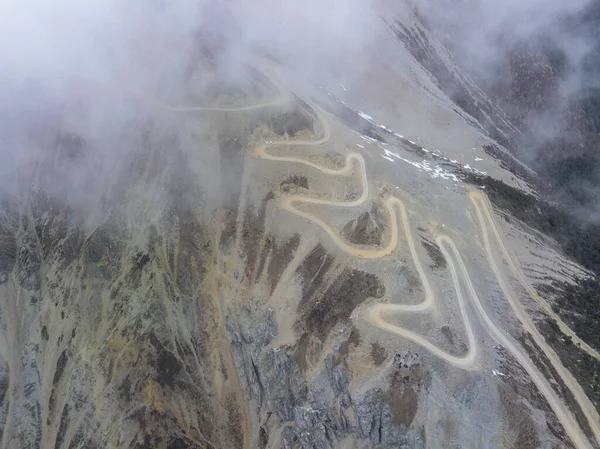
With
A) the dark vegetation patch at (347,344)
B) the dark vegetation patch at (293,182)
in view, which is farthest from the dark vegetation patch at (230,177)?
the dark vegetation patch at (347,344)

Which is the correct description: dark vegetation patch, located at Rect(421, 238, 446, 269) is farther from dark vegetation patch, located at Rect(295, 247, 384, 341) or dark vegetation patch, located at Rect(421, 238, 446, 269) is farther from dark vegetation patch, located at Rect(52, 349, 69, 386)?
dark vegetation patch, located at Rect(52, 349, 69, 386)

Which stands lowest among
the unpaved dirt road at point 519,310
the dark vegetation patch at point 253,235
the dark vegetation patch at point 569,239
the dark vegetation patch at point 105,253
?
the dark vegetation patch at point 105,253

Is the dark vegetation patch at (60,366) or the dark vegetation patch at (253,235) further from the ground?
the dark vegetation patch at (253,235)

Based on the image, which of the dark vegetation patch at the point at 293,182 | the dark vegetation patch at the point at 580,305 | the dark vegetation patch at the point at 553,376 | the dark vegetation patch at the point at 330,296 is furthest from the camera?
the dark vegetation patch at the point at 293,182

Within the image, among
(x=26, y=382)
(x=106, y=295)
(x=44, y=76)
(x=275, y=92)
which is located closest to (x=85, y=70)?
(x=44, y=76)

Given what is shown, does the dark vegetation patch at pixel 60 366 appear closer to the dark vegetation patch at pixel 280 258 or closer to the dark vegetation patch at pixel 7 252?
the dark vegetation patch at pixel 7 252

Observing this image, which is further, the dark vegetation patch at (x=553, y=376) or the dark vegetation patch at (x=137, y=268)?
the dark vegetation patch at (x=137, y=268)

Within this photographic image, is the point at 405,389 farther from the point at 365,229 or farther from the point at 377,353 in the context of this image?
the point at 365,229
